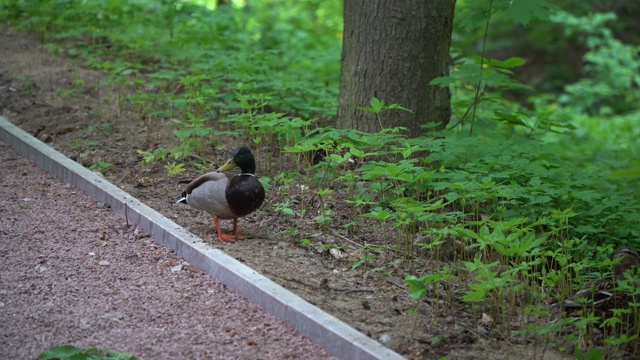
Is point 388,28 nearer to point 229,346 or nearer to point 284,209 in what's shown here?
point 284,209

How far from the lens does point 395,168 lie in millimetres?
4844

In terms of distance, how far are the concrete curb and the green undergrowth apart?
0.41 metres

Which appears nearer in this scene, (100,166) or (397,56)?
(100,166)

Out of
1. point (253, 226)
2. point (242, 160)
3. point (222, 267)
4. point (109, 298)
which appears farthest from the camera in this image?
point (253, 226)

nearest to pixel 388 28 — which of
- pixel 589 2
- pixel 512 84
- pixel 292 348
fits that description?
pixel 512 84

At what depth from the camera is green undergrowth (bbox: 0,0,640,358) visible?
172 inches

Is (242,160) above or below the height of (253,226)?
above

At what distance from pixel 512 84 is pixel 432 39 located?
0.83 metres

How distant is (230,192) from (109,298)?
3.34 feet

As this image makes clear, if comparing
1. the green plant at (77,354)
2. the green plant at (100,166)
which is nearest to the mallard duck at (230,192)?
the green plant at (77,354)

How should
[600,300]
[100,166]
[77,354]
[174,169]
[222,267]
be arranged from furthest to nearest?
[100,166] < [174,169] < [222,267] < [600,300] < [77,354]

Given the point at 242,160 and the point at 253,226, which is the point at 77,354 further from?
the point at 253,226

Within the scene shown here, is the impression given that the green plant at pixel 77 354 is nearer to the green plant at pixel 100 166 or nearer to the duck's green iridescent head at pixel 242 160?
the duck's green iridescent head at pixel 242 160

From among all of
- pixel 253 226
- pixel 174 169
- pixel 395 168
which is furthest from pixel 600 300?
pixel 174 169
